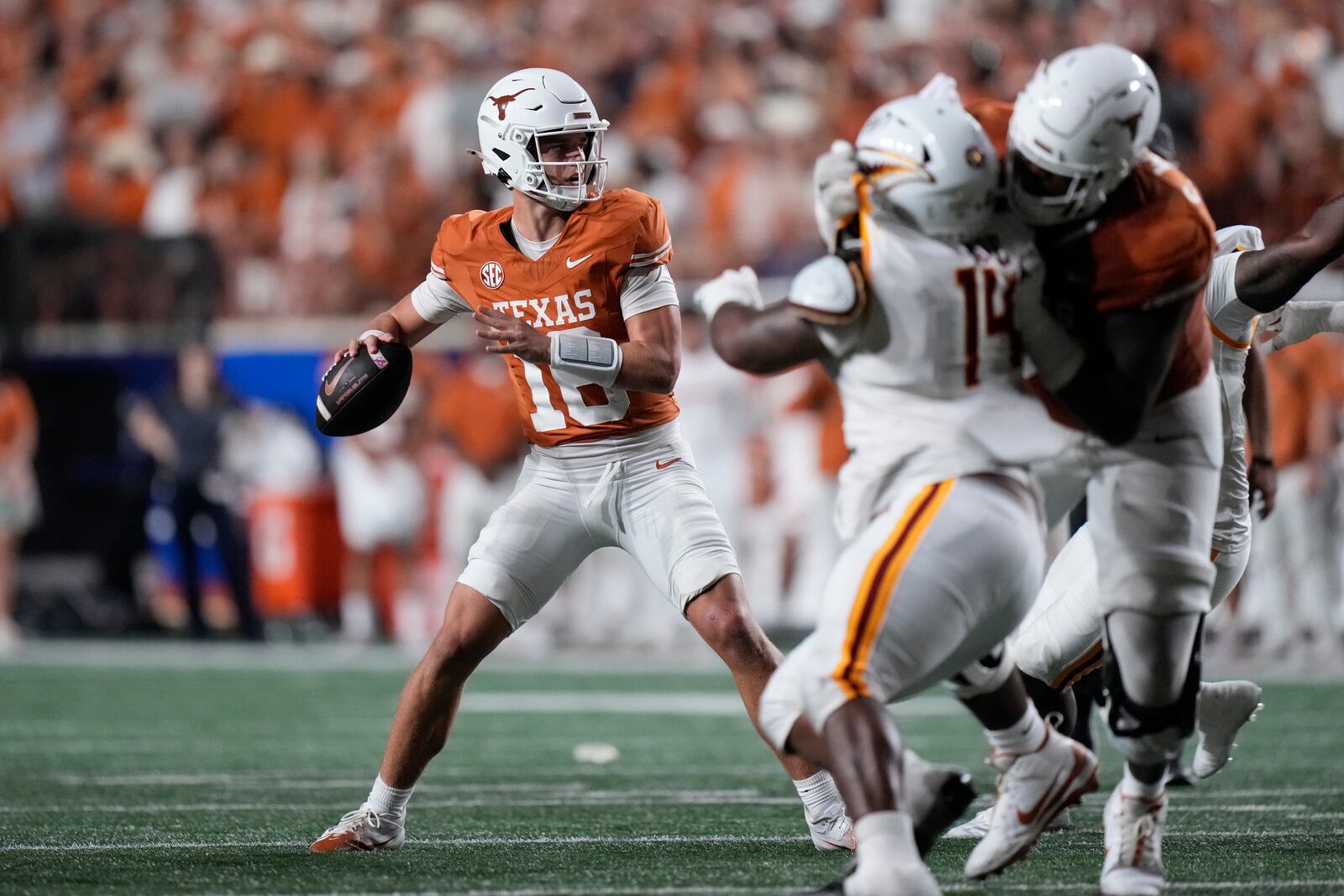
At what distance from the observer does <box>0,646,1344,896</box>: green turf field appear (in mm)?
4098

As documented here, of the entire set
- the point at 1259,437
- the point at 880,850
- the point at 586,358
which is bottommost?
the point at 1259,437

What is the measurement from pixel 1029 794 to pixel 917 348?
1010 millimetres

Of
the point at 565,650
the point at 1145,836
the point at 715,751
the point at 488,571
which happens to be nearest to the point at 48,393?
the point at 565,650

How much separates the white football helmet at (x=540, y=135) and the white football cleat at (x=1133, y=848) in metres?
1.93

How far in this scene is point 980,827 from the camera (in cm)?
484

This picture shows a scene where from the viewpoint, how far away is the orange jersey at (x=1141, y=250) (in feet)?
11.8

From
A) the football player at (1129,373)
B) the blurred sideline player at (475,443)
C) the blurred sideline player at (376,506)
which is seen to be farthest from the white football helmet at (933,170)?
the blurred sideline player at (376,506)

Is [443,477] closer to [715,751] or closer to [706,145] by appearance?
[706,145]

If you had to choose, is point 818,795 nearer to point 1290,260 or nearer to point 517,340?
point 517,340

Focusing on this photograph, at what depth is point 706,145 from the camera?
41.0 ft

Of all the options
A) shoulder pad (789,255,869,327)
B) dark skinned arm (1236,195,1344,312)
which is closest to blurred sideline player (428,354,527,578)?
dark skinned arm (1236,195,1344,312)

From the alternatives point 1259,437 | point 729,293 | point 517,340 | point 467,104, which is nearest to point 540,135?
point 517,340

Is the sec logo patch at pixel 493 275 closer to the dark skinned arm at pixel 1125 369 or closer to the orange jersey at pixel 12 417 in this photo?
the dark skinned arm at pixel 1125 369

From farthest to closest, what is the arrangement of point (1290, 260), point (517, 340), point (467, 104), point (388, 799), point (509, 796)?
1. point (467, 104)
2. point (509, 796)
3. point (388, 799)
4. point (1290, 260)
5. point (517, 340)
